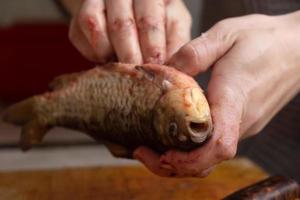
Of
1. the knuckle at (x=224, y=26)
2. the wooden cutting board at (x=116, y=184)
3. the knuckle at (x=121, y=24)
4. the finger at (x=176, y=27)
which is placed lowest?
the wooden cutting board at (x=116, y=184)

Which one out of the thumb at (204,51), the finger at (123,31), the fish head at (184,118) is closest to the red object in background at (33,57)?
the finger at (123,31)

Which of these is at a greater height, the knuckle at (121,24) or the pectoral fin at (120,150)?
the knuckle at (121,24)

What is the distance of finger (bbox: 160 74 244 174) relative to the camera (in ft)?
2.85

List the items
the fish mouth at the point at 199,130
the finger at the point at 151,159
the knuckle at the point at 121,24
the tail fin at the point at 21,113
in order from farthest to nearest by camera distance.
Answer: the tail fin at the point at 21,113 → the knuckle at the point at 121,24 → the finger at the point at 151,159 → the fish mouth at the point at 199,130

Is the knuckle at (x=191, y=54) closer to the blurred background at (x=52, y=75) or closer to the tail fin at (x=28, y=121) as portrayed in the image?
the tail fin at (x=28, y=121)

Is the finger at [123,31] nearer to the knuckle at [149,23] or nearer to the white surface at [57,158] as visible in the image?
the knuckle at [149,23]

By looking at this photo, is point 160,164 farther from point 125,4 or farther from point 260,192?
point 125,4

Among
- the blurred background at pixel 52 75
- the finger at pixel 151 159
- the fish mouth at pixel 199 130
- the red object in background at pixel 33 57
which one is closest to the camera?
the fish mouth at pixel 199 130

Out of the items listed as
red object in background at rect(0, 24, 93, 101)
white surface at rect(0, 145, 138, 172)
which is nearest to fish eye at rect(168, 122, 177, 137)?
white surface at rect(0, 145, 138, 172)

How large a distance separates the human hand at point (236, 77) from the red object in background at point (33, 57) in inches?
47.7

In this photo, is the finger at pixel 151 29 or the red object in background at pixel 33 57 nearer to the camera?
the finger at pixel 151 29

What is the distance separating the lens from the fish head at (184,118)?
838mm

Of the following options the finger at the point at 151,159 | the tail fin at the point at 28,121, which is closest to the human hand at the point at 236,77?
the finger at the point at 151,159

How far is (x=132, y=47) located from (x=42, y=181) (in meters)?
0.38
